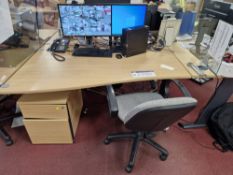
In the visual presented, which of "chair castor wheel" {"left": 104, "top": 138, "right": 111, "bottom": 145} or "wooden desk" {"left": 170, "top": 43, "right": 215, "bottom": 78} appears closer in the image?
"wooden desk" {"left": 170, "top": 43, "right": 215, "bottom": 78}

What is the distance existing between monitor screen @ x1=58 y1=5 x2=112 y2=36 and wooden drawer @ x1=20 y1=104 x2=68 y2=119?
78 centimetres

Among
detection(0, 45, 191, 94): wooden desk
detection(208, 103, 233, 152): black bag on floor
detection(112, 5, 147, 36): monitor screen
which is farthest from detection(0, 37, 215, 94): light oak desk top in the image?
detection(208, 103, 233, 152): black bag on floor

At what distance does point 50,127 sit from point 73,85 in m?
0.53

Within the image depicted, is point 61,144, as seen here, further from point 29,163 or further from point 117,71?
point 117,71

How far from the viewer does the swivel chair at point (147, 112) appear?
0.96 meters

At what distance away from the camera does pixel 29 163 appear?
5.00 feet

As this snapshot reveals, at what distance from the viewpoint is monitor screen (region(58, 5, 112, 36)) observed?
1614mm

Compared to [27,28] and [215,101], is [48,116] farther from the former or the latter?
[215,101]

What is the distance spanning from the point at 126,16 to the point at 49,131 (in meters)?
→ 1.35

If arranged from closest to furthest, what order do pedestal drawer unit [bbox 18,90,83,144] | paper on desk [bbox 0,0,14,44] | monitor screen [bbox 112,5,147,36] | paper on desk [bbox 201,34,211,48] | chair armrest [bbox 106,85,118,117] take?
chair armrest [bbox 106,85,118,117]
paper on desk [bbox 0,0,14,44]
pedestal drawer unit [bbox 18,90,83,144]
monitor screen [bbox 112,5,147,36]
paper on desk [bbox 201,34,211,48]

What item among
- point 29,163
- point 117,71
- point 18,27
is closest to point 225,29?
point 117,71

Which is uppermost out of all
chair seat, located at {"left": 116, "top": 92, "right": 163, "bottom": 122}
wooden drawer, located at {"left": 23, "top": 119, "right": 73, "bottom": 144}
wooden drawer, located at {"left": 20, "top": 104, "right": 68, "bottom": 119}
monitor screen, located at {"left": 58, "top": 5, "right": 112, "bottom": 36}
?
monitor screen, located at {"left": 58, "top": 5, "right": 112, "bottom": 36}

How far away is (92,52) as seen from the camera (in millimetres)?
1751

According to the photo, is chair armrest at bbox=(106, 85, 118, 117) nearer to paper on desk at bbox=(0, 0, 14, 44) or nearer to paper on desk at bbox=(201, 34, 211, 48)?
paper on desk at bbox=(0, 0, 14, 44)
